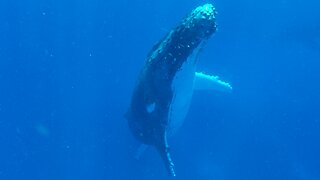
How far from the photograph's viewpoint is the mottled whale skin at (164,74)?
28.1 ft

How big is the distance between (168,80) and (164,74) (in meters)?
0.25

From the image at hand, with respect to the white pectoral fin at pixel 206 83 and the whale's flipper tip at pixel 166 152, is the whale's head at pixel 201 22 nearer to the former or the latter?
the whale's flipper tip at pixel 166 152

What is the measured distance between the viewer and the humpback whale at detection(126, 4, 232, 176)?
→ 8.61 m

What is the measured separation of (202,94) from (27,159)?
8.10m

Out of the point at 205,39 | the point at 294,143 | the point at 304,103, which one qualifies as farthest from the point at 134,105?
the point at 304,103

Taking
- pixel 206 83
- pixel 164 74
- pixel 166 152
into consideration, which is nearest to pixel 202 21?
pixel 164 74

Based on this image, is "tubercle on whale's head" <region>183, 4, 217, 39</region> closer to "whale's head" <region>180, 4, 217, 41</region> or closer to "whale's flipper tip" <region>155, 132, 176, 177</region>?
"whale's head" <region>180, 4, 217, 41</region>

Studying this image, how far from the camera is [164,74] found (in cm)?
977

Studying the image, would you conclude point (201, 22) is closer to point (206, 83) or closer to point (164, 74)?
point (164, 74)

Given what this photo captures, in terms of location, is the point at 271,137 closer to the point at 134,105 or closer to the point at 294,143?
the point at 294,143

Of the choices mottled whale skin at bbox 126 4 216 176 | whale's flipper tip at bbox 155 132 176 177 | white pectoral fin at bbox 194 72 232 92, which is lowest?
whale's flipper tip at bbox 155 132 176 177

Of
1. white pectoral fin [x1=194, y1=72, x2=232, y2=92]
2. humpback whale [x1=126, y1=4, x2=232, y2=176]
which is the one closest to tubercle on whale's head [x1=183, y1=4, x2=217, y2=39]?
humpback whale [x1=126, y1=4, x2=232, y2=176]

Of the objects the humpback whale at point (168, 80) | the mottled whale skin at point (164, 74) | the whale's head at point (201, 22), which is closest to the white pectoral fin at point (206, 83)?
the humpback whale at point (168, 80)

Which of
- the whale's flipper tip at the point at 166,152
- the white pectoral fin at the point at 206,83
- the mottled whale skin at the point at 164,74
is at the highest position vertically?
the white pectoral fin at the point at 206,83
